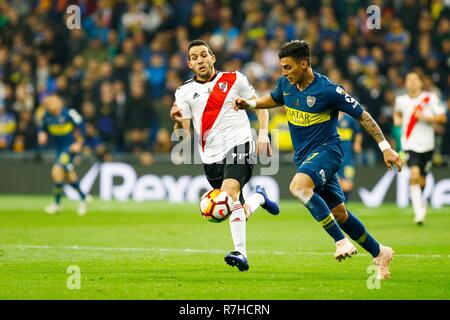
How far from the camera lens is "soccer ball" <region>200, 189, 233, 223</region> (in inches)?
393

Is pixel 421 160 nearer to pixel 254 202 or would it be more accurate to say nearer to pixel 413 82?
pixel 413 82

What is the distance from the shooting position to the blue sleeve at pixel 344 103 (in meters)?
9.30

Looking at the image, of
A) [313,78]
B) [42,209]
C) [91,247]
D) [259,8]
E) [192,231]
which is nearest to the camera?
[313,78]

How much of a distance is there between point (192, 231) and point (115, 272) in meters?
5.68

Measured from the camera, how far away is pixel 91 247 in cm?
1287

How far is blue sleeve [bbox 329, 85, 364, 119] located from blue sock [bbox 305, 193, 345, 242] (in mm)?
890

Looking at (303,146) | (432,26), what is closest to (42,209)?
(432,26)

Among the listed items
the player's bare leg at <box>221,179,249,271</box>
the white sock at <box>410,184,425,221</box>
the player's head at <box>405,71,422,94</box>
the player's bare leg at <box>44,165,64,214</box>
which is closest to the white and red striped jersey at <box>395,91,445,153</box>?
the player's head at <box>405,71,422,94</box>

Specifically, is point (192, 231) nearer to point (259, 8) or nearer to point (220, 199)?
point (220, 199)

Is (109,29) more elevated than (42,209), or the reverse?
(109,29)

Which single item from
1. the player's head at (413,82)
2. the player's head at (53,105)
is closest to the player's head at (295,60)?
the player's head at (413,82)

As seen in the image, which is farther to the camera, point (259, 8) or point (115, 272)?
point (259, 8)

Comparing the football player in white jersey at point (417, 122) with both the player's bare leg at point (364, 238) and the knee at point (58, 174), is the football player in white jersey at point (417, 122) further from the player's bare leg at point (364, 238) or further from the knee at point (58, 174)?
the player's bare leg at point (364, 238)

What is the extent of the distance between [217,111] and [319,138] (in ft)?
5.26
